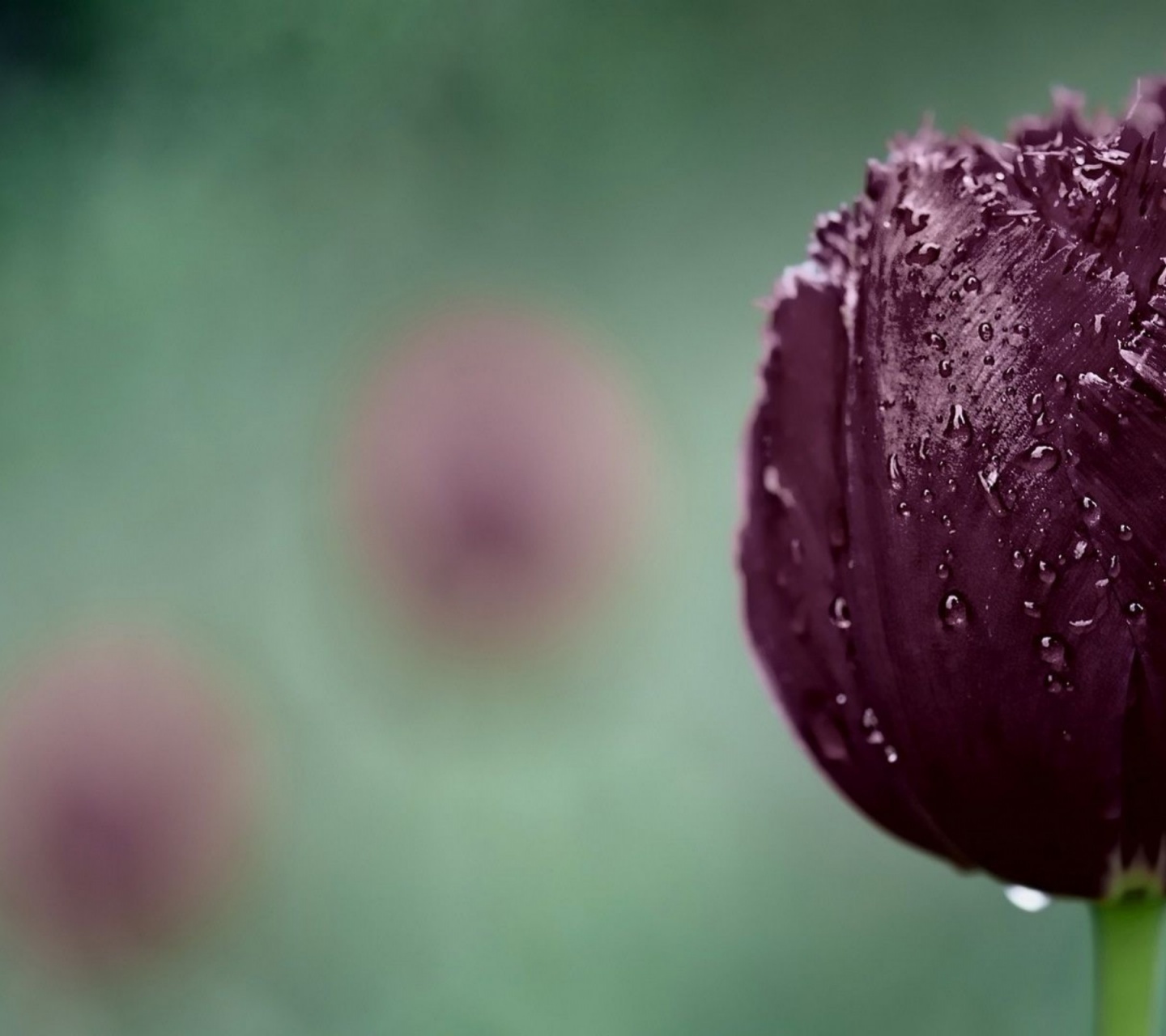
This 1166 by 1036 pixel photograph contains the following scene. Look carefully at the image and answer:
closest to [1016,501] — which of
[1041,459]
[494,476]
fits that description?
[1041,459]

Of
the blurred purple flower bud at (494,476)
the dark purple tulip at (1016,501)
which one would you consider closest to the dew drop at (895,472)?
the dark purple tulip at (1016,501)

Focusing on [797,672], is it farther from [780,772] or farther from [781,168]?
[781,168]

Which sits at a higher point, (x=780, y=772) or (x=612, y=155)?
(x=612, y=155)

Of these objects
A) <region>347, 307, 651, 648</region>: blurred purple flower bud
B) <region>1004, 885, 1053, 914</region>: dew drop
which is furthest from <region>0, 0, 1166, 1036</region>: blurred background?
<region>1004, 885, 1053, 914</region>: dew drop

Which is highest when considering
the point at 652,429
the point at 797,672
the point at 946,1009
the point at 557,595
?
the point at 652,429

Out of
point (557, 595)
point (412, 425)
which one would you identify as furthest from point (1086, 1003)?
point (412, 425)

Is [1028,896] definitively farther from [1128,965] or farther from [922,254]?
[922,254]
